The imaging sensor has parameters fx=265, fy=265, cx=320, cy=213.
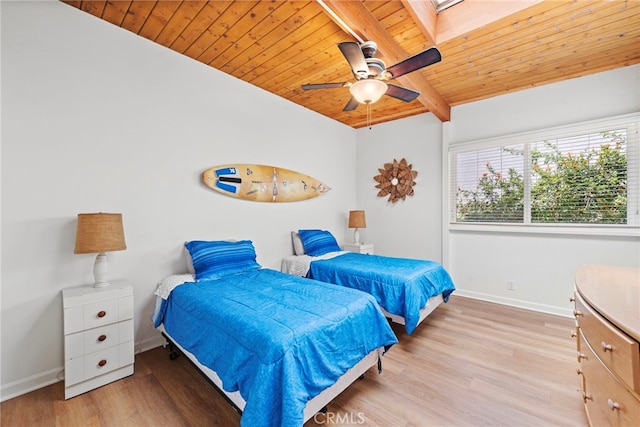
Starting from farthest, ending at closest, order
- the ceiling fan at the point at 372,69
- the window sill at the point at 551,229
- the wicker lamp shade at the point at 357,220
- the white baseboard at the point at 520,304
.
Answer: the wicker lamp shade at the point at 357,220 < the white baseboard at the point at 520,304 < the window sill at the point at 551,229 < the ceiling fan at the point at 372,69

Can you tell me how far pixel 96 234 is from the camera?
1.93 meters

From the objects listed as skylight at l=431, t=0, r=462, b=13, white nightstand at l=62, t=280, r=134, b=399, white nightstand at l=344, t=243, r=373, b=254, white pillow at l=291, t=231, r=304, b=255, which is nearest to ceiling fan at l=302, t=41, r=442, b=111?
skylight at l=431, t=0, r=462, b=13

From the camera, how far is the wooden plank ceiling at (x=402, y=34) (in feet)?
6.82

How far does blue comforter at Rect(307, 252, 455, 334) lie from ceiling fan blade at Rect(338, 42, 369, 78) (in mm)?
1871

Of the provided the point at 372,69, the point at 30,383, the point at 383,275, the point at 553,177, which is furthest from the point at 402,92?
the point at 30,383

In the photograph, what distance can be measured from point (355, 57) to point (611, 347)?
6.69ft

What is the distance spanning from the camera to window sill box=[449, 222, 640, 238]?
2799mm

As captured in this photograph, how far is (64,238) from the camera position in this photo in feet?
6.79

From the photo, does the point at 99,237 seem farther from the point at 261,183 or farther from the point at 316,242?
the point at 316,242

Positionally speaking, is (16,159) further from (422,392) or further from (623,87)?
(623,87)

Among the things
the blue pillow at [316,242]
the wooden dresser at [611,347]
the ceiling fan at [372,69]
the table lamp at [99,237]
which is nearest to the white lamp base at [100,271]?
the table lamp at [99,237]

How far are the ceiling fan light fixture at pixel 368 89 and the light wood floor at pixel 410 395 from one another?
7.40 feet

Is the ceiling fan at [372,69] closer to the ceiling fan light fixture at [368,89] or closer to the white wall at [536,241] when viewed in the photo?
the ceiling fan light fixture at [368,89]
